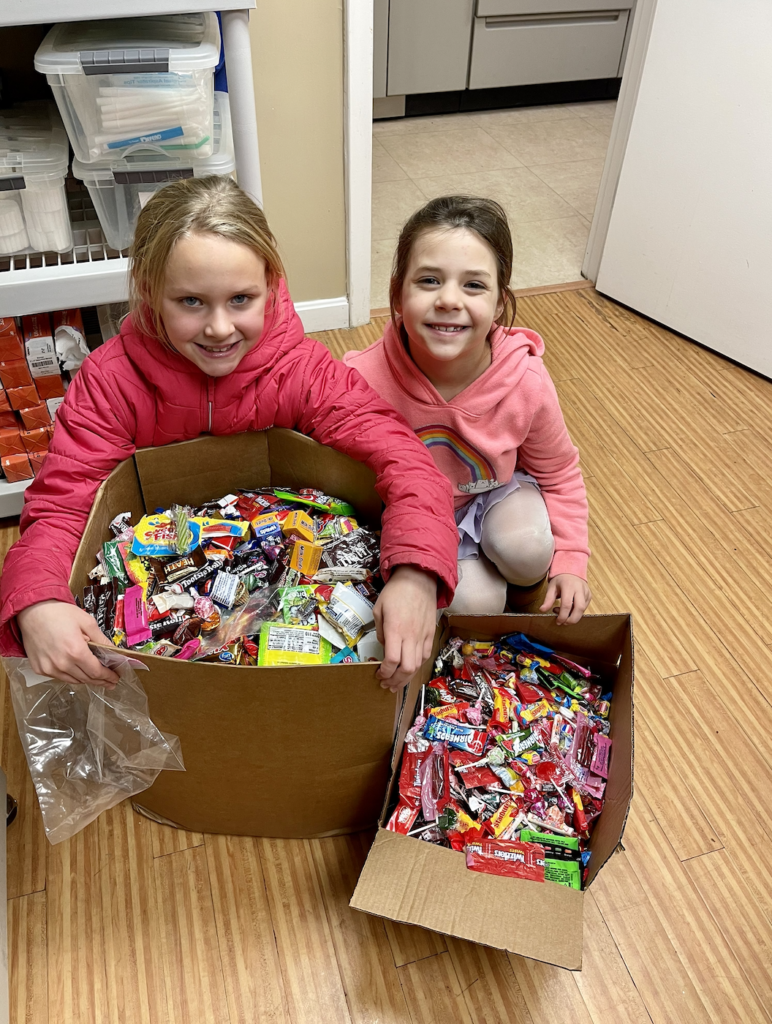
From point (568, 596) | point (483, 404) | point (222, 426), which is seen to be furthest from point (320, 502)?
point (568, 596)

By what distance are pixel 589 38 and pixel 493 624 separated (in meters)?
3.20

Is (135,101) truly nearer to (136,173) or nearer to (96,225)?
(136,173)

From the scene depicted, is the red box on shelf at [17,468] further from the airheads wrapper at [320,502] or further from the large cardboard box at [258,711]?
the airheads wrapper at [320,502]

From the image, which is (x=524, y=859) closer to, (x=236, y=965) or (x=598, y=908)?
(x=598, y=908)

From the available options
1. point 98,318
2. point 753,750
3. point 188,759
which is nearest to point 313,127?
point 98,318

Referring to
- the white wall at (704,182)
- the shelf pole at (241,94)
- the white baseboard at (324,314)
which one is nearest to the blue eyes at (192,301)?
the shelf pole at (241,94)

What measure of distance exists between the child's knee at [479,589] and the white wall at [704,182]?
1.12m

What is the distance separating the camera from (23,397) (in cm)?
137

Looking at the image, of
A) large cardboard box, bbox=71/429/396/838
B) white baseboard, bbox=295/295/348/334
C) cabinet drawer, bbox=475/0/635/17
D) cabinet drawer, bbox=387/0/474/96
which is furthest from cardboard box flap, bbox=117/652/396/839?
cabinet drawer, bbox=475/0/635/17

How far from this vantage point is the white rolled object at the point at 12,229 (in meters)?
1.20

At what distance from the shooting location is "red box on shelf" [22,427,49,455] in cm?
142

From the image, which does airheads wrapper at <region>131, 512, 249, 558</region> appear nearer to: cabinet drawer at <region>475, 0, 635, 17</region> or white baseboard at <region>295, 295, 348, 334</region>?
white baseboard at <region>295, 295, 348, 334</region>

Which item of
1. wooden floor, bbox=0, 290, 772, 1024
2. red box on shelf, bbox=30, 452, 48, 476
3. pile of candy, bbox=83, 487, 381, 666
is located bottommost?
wooden floor, bbox=0, 290, 772, 1024

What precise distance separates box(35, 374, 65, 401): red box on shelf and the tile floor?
1.00 m
